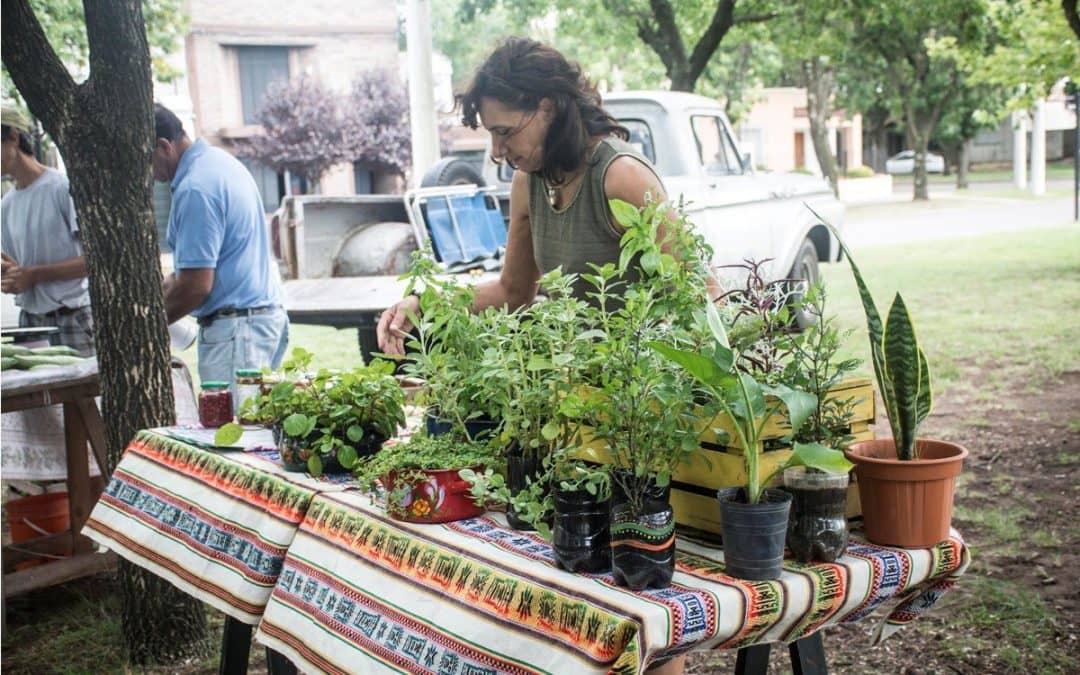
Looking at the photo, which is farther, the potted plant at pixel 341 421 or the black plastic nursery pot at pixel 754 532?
the potted plant at pixel 341 421

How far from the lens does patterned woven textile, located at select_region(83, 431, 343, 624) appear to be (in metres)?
2.55

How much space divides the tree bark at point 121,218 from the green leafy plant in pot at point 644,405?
2277 millimetres

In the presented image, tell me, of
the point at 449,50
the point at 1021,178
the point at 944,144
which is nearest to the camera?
the point at 1021,178

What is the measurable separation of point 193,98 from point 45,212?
30268 mm

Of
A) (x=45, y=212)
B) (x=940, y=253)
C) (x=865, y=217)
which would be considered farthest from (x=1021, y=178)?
(x=45, y=212)

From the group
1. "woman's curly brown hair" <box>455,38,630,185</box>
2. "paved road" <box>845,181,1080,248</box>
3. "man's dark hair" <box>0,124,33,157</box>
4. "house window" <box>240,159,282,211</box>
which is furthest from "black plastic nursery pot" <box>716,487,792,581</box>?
"house window" <box>240,159,282,211</box>

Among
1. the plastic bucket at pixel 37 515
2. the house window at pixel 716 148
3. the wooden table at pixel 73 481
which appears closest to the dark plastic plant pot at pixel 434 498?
the wooden table at pixel 73 481

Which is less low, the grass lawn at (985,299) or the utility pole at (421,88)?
the utility pole at (421,88)

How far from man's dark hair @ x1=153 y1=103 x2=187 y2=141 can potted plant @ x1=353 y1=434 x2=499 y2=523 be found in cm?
259

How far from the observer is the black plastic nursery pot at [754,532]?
179cm

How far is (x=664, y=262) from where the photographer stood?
6.51 feet

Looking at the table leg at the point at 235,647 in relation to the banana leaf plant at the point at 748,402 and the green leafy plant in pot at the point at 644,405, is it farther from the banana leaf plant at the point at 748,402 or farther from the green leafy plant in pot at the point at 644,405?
the banana leaf plant at the point at 748,402

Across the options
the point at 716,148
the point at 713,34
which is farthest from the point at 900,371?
the point at 713,34

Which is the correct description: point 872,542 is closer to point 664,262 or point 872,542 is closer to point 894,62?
point 664,262
